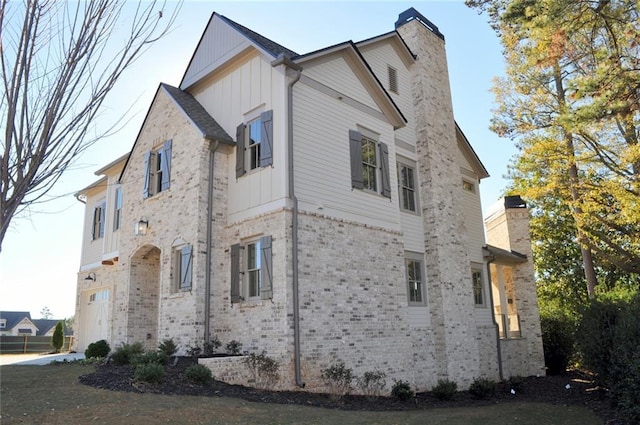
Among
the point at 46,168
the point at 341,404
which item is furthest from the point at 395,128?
the point at 46,168

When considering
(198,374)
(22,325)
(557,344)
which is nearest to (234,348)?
(198,374)

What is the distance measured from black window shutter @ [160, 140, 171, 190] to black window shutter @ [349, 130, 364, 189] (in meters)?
4.94

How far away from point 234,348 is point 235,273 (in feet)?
5.63

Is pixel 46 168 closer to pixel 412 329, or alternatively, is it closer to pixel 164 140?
pixel 164 140

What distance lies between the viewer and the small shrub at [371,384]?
11422 millimetres

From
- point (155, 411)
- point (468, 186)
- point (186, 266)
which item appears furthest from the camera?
point (468, 186)

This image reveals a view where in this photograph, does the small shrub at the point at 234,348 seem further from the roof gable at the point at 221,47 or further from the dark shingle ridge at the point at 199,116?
the roof gable at the point at 221,47

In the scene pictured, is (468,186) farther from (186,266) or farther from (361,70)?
(186,266)

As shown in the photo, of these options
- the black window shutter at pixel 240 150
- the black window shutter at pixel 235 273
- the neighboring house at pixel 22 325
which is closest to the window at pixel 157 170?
the black window shutter at pixel 240 150

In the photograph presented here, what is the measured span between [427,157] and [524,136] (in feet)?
24.8

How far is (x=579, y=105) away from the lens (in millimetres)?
13898

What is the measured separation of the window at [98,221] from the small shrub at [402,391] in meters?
12.8

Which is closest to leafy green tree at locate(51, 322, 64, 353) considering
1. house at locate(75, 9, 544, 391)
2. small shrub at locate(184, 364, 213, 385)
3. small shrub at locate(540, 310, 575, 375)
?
house at locate(75, 9, 544, 391)

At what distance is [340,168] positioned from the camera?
41.4 feet
